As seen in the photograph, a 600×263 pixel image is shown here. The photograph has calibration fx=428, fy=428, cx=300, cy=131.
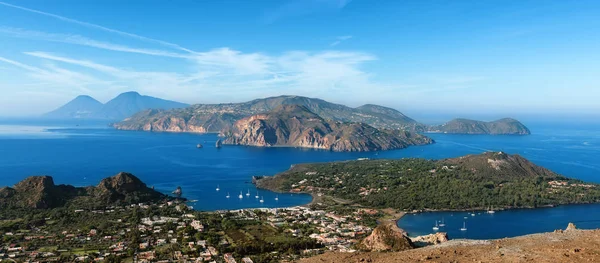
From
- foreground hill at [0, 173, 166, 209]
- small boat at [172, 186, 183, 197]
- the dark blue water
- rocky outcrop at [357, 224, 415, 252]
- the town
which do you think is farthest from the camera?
small boat at [172, 186, 183, 197]

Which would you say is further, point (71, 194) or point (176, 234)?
point (71, 194)

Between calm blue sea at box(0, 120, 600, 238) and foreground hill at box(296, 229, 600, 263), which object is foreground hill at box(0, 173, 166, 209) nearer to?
calm blue sea at box(0, 120, 600, 238)

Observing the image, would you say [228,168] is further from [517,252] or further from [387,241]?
[517,252]

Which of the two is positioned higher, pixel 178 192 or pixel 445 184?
pixel 445 184

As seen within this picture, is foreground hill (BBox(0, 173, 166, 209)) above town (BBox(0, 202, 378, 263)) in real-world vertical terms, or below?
above

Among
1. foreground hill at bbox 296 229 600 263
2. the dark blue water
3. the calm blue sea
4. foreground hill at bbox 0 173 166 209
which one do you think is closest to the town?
foreground hill at bbox 0 173 166 209

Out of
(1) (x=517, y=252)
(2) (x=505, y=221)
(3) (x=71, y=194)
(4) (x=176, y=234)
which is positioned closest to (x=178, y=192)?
(3) (x=71, y=194)
